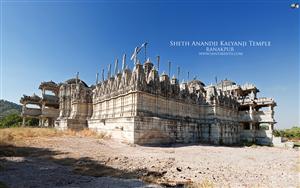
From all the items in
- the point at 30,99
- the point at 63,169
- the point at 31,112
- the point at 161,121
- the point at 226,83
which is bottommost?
the point at 63,169

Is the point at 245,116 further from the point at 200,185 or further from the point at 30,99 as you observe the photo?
the point at 30,99

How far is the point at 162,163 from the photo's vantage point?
1254cm

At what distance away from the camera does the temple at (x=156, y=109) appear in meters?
24.0

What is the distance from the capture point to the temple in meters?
24.0

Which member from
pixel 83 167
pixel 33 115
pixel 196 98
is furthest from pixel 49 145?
pixel 33 115

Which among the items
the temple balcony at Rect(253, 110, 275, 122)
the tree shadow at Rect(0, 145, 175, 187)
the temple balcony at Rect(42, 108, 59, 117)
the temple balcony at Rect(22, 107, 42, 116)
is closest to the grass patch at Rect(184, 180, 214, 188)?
the tree shadow at Rect(0, 145, 175, 187)

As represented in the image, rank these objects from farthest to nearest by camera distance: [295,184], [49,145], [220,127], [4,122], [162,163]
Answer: [4,122] → [220,127] → [49,145] → [162,163] → [295,184]

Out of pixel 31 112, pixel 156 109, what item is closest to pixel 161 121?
pixel 156 109

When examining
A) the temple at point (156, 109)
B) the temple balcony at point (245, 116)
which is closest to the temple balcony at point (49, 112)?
the temple at point (156, 109)

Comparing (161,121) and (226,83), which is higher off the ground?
(226,83)

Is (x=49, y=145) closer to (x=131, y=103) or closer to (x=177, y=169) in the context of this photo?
(x=131, y=103)

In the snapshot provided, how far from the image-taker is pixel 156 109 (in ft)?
85.6

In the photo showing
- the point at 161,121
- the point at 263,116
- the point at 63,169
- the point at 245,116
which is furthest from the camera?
the point at 245,116

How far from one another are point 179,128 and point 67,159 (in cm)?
1682
